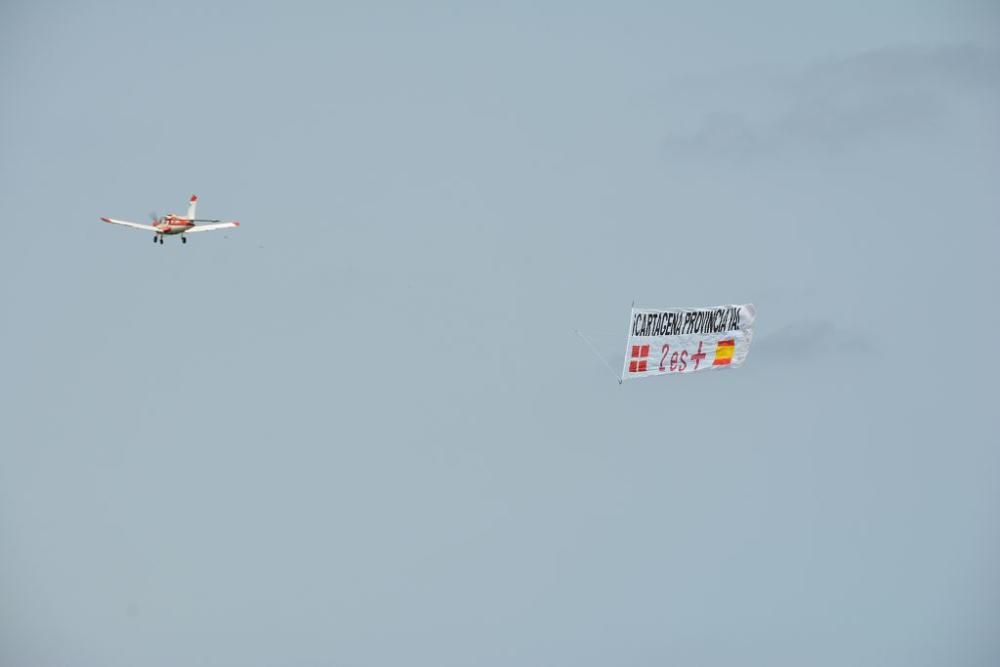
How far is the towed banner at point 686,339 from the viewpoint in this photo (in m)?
146

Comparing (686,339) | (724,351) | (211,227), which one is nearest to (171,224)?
(211,227)

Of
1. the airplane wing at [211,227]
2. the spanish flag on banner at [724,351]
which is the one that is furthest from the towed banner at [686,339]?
the airplane wing at [211,227]

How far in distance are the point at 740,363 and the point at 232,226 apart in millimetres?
50890

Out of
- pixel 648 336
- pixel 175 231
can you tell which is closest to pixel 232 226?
pixel 175 231

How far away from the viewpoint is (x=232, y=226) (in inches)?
7013

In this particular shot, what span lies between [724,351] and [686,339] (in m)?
6.26

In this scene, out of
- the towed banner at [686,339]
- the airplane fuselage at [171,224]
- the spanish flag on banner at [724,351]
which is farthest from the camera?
the airplane fuselage at [171,224]

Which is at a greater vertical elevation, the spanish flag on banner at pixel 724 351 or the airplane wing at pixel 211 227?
the airplane wing at pixel 211 227

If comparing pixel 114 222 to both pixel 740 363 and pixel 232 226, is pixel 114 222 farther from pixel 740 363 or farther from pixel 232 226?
pixel 740 363

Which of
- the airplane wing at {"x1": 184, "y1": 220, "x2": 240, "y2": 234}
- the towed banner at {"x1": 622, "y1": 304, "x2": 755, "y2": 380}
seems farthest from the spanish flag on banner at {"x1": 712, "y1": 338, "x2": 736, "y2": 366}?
the airplane wing at {"x1": 184, "y1": 220, "x2": 240, "y2": 234}

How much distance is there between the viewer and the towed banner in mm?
146125

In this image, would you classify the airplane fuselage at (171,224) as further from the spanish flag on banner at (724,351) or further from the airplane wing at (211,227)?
the spanish flag on banner at (724,351)

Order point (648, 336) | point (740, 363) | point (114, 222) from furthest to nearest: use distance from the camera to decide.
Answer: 1. point (114, 222)
2. point (740, 363)
3. point (648, 336)

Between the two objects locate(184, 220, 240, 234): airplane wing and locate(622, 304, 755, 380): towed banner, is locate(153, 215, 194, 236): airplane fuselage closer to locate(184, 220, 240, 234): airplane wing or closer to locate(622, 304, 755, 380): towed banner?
locate(184, 220, 240, 234): airplane wing
